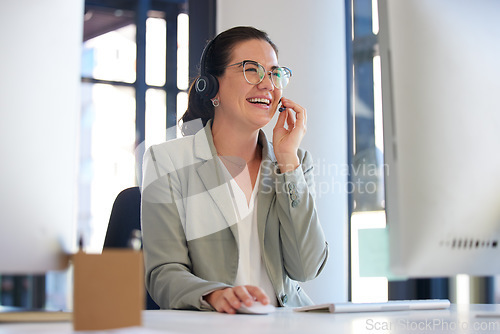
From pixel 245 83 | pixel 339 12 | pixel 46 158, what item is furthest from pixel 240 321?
pixel 339 12

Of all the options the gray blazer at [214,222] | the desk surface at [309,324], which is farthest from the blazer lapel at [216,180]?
the desk surface at [309,324]

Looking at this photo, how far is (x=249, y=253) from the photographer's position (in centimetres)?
172

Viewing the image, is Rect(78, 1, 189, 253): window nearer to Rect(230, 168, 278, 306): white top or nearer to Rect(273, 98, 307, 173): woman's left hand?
Rect(273, 98, 307, 173): woman's left hand

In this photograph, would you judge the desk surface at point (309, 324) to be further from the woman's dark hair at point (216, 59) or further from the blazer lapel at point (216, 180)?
the woman's dark hair at point (216, 59)

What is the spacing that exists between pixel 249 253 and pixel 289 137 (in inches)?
15.7

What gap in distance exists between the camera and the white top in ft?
5.57

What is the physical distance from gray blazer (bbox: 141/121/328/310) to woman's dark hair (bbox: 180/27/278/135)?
10.0 inches

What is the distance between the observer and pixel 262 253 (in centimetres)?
171

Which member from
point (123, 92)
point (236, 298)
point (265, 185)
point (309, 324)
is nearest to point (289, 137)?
point (265, 185)

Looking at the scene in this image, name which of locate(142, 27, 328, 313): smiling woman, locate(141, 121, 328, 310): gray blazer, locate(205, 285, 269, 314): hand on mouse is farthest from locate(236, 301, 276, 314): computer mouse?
locate(141, 121, 328, 310): gray blazer

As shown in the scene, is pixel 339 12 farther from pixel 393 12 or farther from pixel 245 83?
pixel 393 12

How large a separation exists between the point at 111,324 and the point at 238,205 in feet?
3.40

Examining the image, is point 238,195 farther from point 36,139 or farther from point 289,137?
point 36,139

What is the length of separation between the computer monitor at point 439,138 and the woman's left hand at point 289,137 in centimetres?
88
